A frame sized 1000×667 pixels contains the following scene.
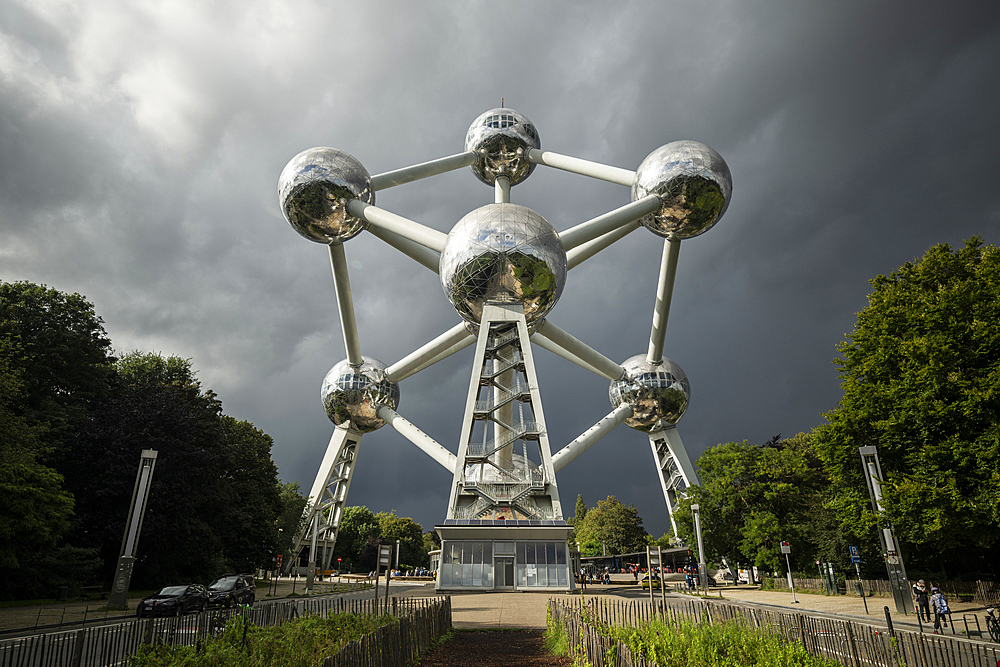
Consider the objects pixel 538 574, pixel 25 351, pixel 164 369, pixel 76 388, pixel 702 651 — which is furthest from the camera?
pixel 164 369

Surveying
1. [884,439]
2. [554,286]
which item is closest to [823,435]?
[884,439]

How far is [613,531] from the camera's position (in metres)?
76.4

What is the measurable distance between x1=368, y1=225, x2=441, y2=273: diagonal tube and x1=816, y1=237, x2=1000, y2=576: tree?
1792cm

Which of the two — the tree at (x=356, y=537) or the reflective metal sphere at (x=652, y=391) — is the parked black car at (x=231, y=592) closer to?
the reflective metal sphere at (x=652, y=391)

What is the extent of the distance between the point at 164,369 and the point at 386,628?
3525 cm

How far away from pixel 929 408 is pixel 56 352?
33.9 metres

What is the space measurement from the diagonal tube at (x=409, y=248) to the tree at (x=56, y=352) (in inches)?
574

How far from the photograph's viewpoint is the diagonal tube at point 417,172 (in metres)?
29.9

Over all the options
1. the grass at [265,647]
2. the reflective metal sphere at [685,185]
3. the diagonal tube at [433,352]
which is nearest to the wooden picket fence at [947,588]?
the reflective metal sphere at [685,185]

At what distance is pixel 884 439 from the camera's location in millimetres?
18469

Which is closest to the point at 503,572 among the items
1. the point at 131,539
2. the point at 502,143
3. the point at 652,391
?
the point at 131,539

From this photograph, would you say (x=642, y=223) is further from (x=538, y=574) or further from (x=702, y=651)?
(x=702, y=651)

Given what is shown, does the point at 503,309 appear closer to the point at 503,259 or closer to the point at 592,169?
the point at 503,259

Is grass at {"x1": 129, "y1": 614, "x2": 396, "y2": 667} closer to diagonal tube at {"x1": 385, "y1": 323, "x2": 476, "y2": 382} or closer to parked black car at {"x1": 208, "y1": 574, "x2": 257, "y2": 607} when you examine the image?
parked black car at {"x1": 208, "y1": 574, "x2": 257, "y2": 607}
